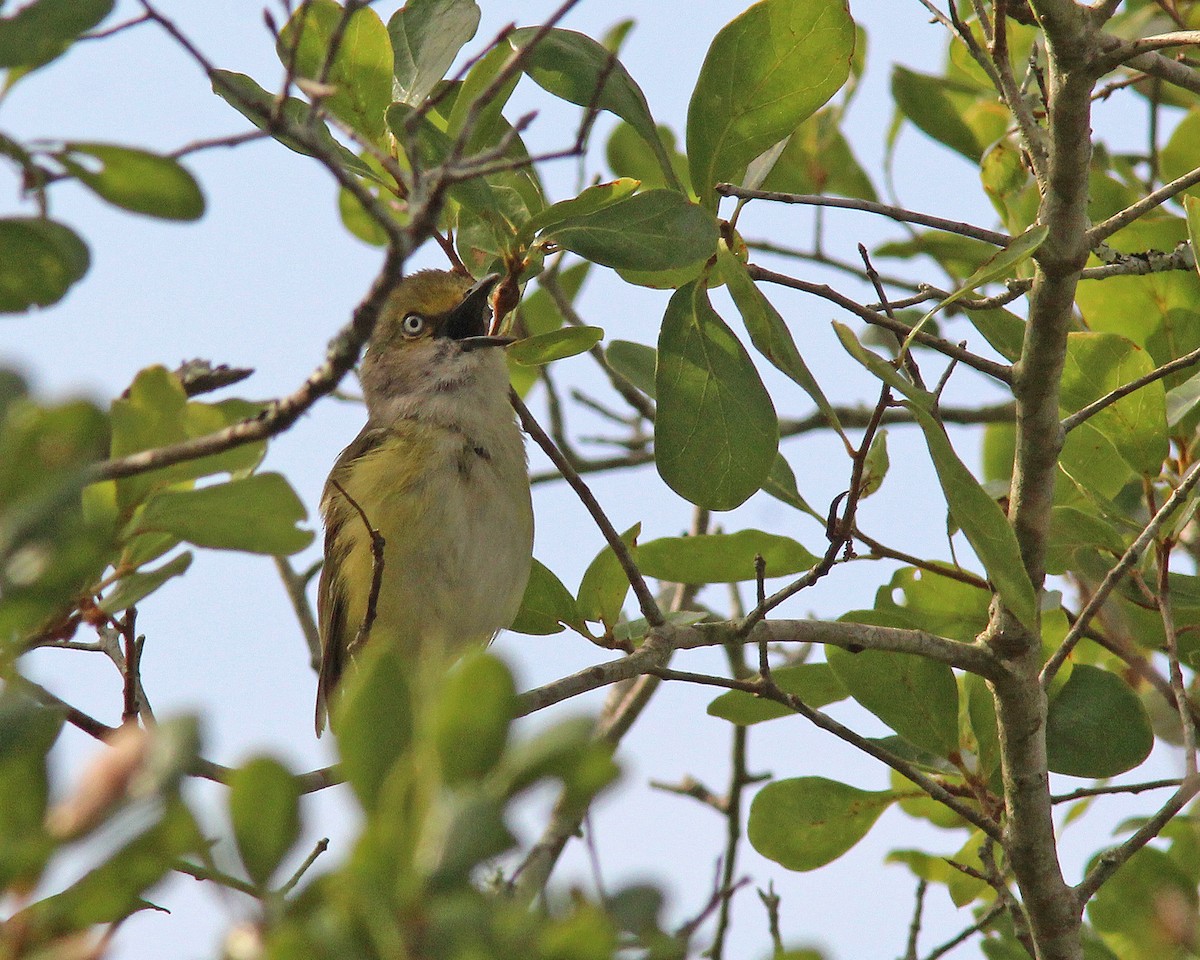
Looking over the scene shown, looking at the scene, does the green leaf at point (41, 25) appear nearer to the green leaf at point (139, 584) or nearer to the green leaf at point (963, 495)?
the green leaf at point (139, 584)

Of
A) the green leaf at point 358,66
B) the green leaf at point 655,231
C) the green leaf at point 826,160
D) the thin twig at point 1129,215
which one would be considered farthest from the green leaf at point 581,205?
the green leaf at point 826,160

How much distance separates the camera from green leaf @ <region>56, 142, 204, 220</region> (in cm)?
194

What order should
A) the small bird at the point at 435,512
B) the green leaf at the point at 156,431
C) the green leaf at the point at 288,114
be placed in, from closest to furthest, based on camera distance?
the green leaf at the point at 156,431 < the green leaf at the point at 288,114 < the small bird at the point at 435,512

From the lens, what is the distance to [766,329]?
3191 mm

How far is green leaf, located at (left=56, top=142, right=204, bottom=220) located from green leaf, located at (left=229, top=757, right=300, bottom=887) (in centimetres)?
103

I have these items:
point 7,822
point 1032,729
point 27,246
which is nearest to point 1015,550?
point 1032,729

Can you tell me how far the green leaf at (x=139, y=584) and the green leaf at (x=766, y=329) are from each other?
1.47m

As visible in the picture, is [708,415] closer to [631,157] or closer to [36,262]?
[36,262]

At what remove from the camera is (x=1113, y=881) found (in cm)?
410

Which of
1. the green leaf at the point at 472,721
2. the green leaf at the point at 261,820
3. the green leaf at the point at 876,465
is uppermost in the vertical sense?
the green leaf at the point at 876,465

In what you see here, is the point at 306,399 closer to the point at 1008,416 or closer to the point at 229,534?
Answer: the point at 229,534

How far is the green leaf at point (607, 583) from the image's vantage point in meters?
3.98

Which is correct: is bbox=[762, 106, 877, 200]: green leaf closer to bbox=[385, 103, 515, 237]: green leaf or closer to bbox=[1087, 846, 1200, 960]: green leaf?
bbox=[385, 103, 515, 237]: green leaf

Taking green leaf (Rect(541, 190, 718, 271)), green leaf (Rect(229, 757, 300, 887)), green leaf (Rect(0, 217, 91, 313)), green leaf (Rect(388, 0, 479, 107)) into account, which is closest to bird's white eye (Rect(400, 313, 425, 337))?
green leaf (Rect(388, 0, 479, 107))
